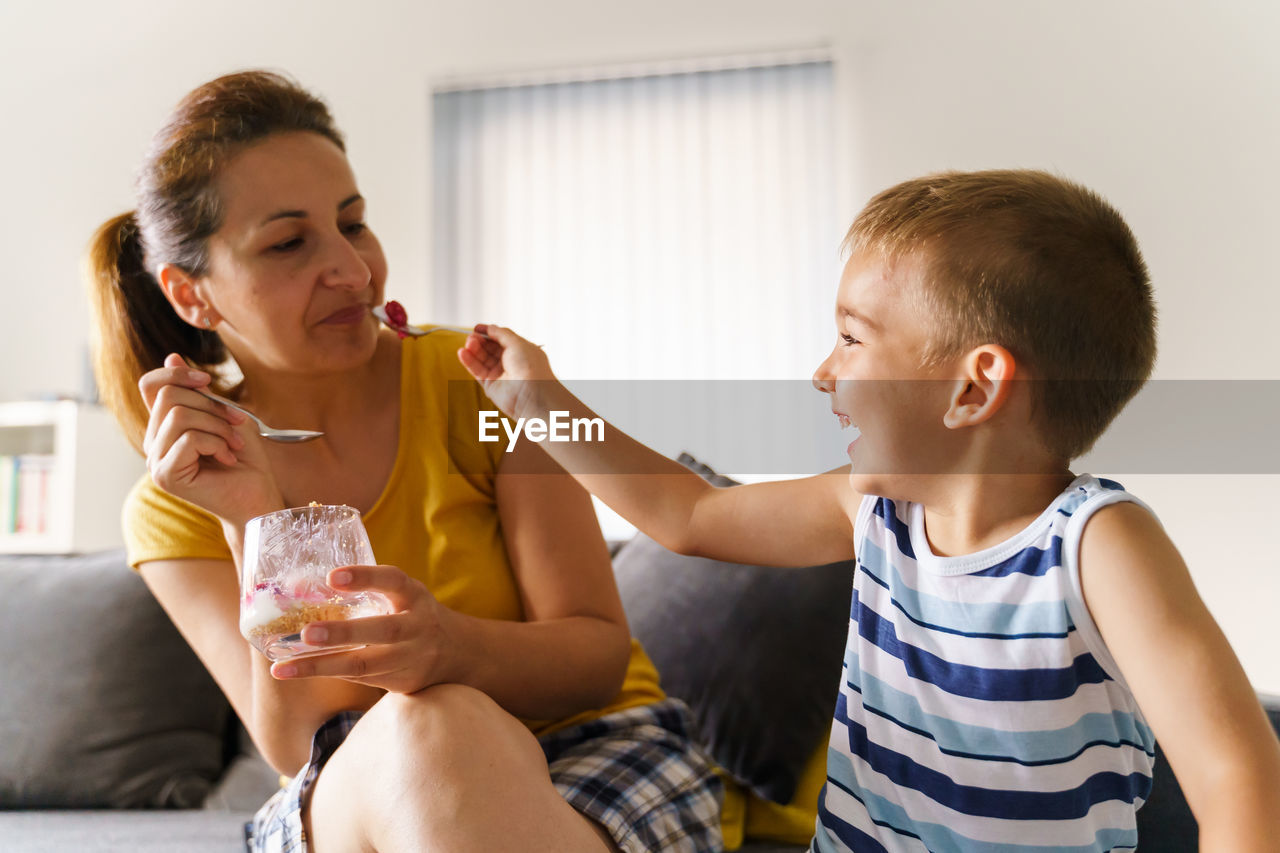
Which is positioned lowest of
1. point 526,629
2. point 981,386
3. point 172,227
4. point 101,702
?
point 101,702

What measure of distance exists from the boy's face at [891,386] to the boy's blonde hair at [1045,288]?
0.6 inches

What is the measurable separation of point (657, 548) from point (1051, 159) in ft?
7.94

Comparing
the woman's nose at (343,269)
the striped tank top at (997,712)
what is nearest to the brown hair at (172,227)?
the woman's nose at (343,269)

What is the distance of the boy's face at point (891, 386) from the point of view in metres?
0.88

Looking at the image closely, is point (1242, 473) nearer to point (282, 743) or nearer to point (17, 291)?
point (282, 743)

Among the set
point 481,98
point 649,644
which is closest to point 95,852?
point 649,644

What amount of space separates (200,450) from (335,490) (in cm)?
23

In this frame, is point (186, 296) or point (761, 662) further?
point (761, 662)

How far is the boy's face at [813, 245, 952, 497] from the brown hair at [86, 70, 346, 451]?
0.74 m

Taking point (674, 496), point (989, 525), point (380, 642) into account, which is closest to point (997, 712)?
point (989, 525)

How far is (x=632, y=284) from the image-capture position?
3648 mm

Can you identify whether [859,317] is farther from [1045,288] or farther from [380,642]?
[380,642]

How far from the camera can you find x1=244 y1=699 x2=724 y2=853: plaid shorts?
0.93m

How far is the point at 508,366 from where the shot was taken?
1.02 m
